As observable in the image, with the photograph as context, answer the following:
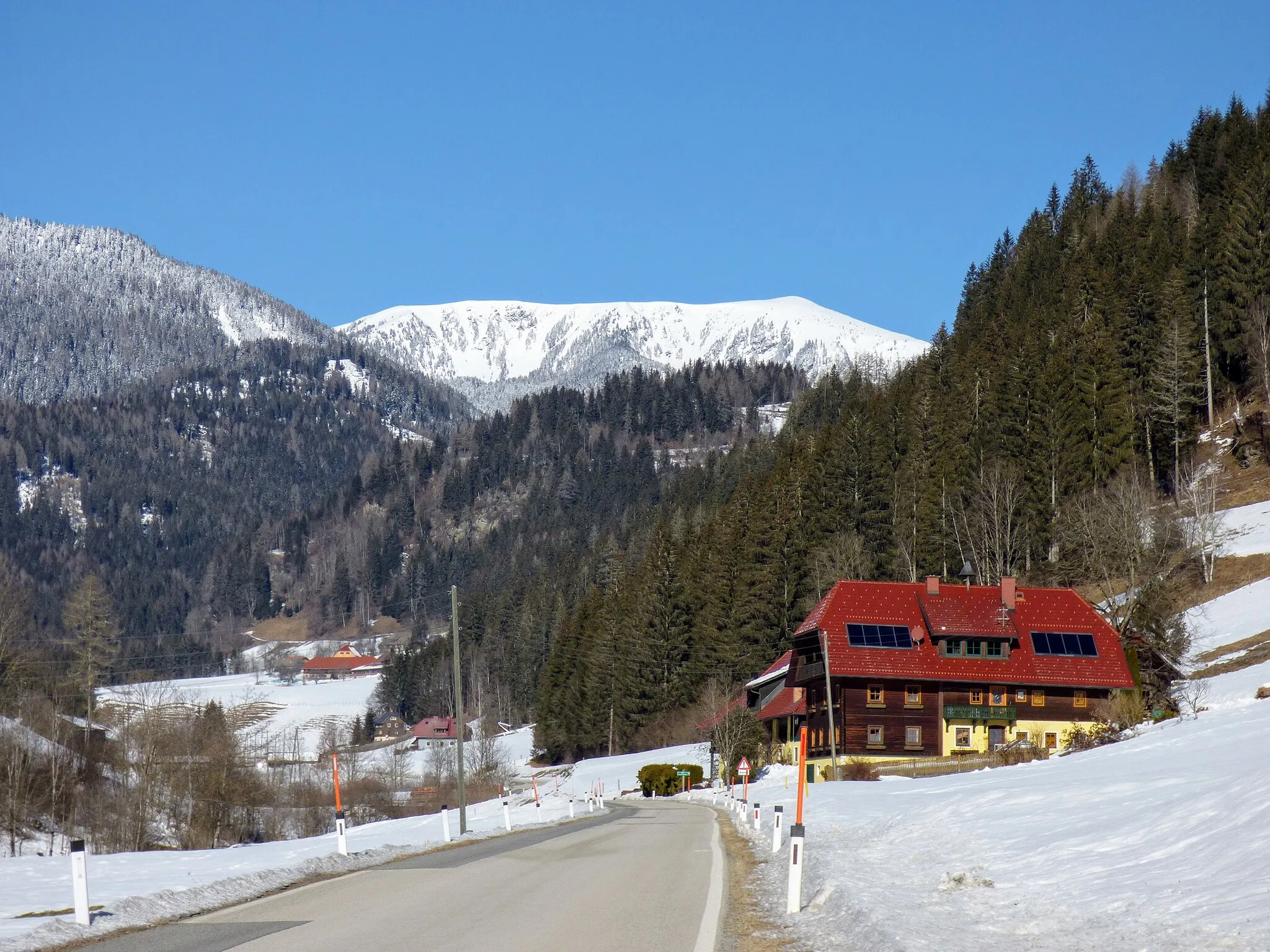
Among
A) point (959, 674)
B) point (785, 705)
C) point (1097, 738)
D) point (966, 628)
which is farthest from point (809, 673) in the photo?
point (1097, 738)

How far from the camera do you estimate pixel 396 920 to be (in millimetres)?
11805

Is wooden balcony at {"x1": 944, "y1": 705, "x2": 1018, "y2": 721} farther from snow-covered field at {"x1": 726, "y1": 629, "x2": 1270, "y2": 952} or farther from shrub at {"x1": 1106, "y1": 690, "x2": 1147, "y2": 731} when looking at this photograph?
snow-covered field at {"x1": 726, "y1": 629, "x2": 1270, "y2": 952}

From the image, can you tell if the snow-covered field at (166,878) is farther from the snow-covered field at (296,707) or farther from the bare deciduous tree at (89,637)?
the snow-covered field at (296,707)

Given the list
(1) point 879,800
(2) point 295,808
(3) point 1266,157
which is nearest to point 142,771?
(2) point 295,808

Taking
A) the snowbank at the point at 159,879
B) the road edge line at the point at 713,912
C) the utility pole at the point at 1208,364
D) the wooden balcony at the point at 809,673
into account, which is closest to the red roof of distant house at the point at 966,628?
the wooden balcony at the point at 809,673

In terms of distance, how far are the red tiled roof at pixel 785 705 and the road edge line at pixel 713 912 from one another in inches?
1863

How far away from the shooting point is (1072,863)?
12.5 meters

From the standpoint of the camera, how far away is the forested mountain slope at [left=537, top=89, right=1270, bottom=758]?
7288 centimetres

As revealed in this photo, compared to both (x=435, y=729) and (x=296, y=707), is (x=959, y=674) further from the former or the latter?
(x=296, y=707)

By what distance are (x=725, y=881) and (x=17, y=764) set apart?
43.6m

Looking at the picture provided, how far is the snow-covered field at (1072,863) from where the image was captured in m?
9.27

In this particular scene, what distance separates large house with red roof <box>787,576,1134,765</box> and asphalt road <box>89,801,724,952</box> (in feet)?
135

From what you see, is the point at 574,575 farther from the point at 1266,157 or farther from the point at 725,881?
the point at 725,881

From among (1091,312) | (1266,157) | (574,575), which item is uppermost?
(1266,157)
